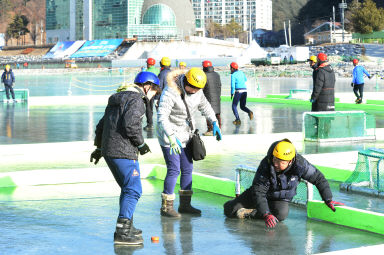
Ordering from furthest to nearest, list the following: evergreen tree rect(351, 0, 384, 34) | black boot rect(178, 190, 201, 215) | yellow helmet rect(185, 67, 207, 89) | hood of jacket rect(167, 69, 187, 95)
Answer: evergreen tree rect(351, 0, 384, 34) → black boot rect(178, 190, 201, 215) → hood of jacket rect(167, 69, 187, 95) → yellow helmet rect(185, 67, 207, 89)

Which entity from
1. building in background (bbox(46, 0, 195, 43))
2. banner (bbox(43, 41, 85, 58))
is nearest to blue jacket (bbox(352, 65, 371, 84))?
building in background (bbox(46, 0, 195, 43))

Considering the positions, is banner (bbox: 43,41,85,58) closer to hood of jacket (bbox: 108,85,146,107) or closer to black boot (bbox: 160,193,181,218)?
black boot (bbox: 160,193,181,218)

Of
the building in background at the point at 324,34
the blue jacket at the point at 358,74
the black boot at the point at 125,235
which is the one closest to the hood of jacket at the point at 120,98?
the black boot at the point at 125,235

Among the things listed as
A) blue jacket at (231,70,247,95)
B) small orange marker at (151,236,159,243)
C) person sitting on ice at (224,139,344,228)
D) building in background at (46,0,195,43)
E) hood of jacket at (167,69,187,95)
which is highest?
building in background at (46,0,195,43)

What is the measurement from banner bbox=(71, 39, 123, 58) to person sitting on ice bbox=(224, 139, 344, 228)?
111 metres

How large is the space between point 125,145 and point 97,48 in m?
118

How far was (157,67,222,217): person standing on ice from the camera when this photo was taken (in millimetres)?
6618

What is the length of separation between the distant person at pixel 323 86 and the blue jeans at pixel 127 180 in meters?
7.82

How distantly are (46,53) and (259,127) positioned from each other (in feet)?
418

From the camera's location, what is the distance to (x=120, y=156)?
5742mm

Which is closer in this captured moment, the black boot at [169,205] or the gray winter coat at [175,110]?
the gray winter coat at [175,110]

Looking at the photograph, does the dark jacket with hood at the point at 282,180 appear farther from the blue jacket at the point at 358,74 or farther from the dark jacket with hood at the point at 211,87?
the blue jacket at the point at 358,74

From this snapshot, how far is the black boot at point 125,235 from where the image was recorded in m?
5.79

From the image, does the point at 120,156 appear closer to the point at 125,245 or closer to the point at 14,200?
the point at 125,245
